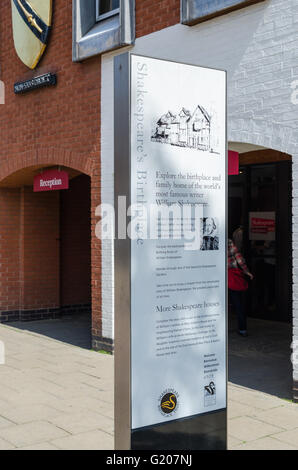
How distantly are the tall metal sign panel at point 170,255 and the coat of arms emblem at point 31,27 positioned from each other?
6225mm

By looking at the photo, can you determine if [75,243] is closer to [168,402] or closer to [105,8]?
[105,8]

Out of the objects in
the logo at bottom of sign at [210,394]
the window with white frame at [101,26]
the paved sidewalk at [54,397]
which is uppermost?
the window with white frame at [101,26]

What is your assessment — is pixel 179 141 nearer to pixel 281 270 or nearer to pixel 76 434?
pixel 76 434

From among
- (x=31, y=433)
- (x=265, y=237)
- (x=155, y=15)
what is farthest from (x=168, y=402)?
(x=265, y=237)

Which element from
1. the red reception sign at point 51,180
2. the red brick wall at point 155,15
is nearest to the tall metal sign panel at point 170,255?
the red brick wall at point 155,15

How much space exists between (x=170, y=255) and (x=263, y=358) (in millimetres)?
4465

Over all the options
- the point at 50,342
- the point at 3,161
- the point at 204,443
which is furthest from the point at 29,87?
the point at 204,443

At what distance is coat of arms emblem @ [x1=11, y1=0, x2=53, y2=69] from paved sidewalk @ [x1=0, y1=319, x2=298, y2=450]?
4.64 meters

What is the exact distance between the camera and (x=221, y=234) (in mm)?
4004

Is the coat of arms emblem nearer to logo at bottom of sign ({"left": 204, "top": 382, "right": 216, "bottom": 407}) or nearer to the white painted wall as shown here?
the white painted wall

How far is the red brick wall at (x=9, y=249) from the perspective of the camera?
36.4 feet

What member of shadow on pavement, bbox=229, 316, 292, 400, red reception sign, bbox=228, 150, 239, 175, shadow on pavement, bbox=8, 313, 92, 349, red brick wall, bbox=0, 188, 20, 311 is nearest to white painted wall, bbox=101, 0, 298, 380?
red reception sign, bbox=228, 150, 239, 175

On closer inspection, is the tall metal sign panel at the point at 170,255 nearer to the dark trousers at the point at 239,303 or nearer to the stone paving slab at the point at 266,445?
the stone paving slab at the point at 266,445

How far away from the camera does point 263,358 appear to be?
7738 mm
